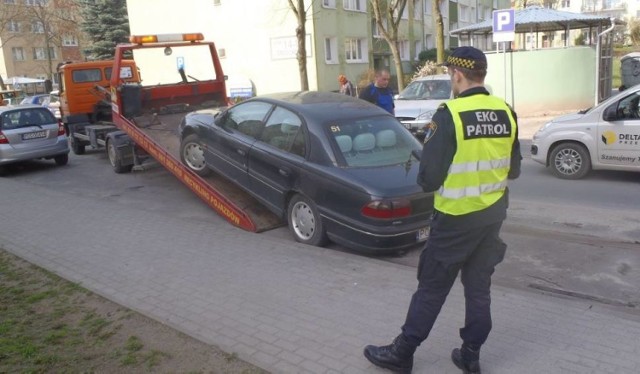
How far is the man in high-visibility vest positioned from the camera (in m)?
3.13

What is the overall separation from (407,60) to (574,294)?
35033 millimetres

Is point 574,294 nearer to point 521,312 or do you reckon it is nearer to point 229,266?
point 521,312

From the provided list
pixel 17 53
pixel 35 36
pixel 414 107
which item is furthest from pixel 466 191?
pixel 17 53

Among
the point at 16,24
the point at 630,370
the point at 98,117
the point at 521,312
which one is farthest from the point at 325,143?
the point at 16,24

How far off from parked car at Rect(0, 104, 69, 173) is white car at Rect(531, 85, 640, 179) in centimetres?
1028

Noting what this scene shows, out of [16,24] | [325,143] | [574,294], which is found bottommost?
[574,294]

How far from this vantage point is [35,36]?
56281mm

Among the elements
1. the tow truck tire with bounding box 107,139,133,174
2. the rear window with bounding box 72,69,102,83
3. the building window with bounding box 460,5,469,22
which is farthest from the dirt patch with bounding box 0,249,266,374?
the building window with bounding box 460,5,469,22

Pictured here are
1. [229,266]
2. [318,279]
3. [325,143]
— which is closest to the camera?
[318,279]

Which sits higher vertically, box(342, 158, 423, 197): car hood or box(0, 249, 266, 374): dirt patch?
box(342, 158, 423, 197): car hood

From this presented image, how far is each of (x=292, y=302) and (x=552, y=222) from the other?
3.92 m

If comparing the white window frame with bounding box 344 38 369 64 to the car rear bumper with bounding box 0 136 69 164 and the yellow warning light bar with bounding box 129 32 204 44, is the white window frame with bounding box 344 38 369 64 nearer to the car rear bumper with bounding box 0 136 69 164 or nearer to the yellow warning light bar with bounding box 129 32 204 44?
the car rear bumper with bounding box 0 136 69 164

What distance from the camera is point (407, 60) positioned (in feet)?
126

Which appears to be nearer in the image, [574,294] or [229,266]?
[574,294]
